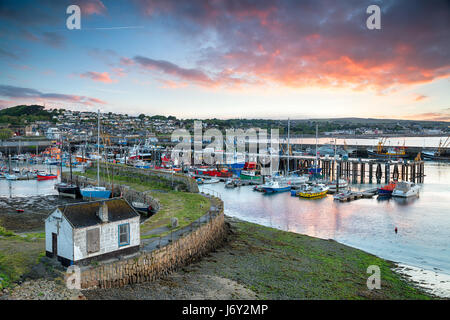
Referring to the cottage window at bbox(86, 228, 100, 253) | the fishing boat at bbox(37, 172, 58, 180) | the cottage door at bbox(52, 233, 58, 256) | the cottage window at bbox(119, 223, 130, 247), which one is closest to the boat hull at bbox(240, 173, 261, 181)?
the fishing boat at bbox(37, 172, 58, 180)

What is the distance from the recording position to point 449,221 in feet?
88.7

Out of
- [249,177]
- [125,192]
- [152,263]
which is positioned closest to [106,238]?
[152,263]

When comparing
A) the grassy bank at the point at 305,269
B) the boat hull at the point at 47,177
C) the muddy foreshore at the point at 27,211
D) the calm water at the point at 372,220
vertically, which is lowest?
the calm water at the point at 372,220


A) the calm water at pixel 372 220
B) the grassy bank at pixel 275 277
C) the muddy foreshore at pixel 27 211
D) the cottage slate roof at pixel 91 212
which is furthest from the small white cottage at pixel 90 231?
the calm water at pixel 372 220

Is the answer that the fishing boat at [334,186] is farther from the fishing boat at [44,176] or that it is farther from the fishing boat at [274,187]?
the fishing boat at [44,176]

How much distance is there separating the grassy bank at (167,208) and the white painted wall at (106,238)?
2752 mm

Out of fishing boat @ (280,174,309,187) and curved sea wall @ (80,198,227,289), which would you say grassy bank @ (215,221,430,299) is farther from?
fishing boat @ (280,174,309,187)

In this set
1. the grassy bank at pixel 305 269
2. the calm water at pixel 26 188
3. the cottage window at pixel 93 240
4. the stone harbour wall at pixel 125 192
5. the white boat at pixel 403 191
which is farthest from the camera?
the white boat at pixel 403 191

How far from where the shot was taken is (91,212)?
11.7m

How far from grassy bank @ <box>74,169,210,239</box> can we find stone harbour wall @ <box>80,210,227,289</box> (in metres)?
1.40

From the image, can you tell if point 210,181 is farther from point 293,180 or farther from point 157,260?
point 157,260

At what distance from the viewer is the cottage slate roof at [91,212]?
11.1 m

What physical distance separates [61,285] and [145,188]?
76.7 ft
